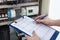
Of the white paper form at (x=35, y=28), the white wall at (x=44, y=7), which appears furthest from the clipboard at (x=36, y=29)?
the white wall at (x=44, y=7)

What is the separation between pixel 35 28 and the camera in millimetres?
876

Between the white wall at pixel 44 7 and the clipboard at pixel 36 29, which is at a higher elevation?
the white wall at pixel 44 7

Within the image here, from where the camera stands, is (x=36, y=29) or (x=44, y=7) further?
(x=44, y=7)

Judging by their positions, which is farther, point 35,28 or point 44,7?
point 44,7

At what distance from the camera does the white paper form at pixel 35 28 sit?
817 millimetres

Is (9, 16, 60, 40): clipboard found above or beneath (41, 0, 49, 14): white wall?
beneath

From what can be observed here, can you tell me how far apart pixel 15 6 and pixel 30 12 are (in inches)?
9.6

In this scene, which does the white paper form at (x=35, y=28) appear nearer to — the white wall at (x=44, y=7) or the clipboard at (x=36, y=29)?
the clipboard at (x=36, y=29)

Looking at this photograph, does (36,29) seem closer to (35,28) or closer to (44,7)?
(35,28)

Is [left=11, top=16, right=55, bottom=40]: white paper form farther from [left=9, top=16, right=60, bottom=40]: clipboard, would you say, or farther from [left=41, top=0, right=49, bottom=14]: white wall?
[left=41, top=0, right=49, bottom=14]: white wall

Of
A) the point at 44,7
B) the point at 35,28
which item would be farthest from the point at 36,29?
the point at 44,7

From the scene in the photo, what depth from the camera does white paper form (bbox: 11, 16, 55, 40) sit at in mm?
817

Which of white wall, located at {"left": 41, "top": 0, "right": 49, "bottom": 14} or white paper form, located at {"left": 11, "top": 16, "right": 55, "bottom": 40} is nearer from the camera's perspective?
white paper form, located at {"left": 11, "top": 16, "right": 55, "bottom": 40}

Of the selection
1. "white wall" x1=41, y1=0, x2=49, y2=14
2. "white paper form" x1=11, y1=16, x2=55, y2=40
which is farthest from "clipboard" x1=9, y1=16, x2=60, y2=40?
"white wall" x1=41, y1=0, x2=49, y2=14
